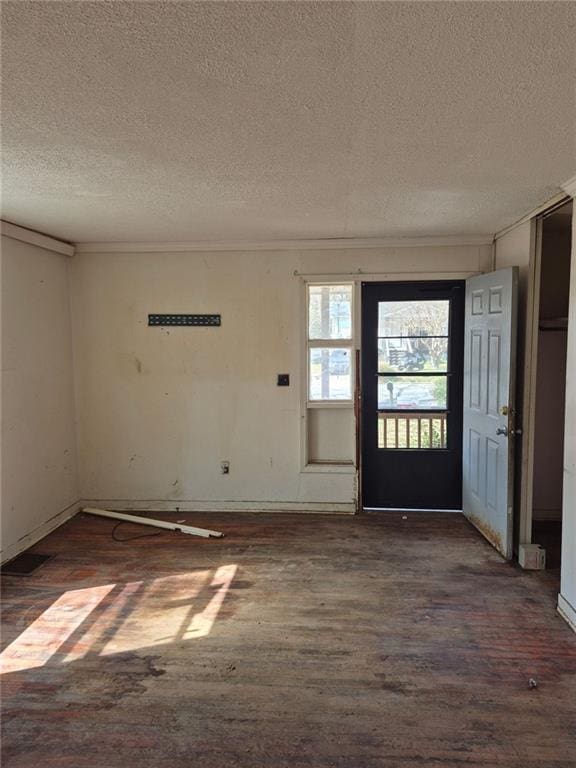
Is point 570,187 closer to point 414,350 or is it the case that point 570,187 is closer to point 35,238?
point 414,350

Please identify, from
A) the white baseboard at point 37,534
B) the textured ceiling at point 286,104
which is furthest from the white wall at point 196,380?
the textured ceiling at point 286,104

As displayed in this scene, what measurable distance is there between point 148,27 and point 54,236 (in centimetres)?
313

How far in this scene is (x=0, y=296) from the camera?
3.42m

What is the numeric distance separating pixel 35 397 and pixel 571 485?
12.4 feet

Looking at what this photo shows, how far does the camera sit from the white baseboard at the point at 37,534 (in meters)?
3.45

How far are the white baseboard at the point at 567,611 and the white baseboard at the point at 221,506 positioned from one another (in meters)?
1.87

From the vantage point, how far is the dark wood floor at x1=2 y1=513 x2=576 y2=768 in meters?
1.87

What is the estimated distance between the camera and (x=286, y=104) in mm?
1669

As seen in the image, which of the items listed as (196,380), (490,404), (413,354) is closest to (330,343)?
(413,354)

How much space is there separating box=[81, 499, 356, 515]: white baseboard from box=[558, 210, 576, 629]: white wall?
190 cm

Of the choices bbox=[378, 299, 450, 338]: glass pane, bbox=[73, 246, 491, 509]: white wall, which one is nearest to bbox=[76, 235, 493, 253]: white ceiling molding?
bbox=[73, 246, 491, 509]: white wall

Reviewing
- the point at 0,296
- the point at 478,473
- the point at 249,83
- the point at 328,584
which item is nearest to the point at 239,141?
the point at 249,83

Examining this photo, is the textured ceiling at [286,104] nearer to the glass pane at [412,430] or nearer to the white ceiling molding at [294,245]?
the white ceiling molding at [294,245]

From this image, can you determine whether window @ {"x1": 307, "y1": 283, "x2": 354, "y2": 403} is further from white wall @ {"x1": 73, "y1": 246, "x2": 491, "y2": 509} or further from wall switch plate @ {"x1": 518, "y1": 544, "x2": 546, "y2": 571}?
wall switch plate @ {"x1": 518, "y1": 544, "x2": 546, "y2": 571}
